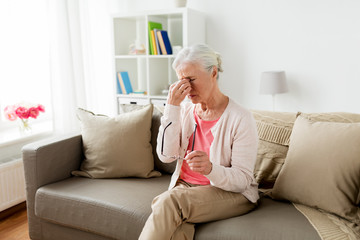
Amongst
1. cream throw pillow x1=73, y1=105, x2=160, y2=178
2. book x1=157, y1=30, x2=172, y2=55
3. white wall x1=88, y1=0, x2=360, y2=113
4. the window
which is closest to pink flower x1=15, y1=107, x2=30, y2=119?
the window

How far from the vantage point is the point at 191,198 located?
1.57m

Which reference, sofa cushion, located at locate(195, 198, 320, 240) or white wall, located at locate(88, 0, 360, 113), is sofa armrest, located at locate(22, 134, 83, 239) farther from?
white wall, located at locate(88, 0, 360, 113)

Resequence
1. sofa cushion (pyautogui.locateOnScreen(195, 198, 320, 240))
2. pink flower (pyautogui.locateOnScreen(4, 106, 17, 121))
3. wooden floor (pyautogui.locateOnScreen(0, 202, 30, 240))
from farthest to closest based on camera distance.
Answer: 1. pink flower (pyautogui.locateOnScreen(4, 106, 17, 121))
2. wooden floor (pyautogui.locateOnScreen(0, 202, 30, 240))
3. sofa cushion (pyautogui.locateOnScreen(195, 198, 320, 240))

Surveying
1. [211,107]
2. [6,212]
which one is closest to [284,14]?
[211,107]

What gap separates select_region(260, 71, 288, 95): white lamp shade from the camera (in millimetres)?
3217

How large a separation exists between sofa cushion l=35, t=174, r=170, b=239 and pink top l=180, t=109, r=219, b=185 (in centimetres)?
24

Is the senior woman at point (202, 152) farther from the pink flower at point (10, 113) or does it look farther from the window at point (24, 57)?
the window at point (24, 57)

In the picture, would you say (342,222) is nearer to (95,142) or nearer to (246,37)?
(95,142)

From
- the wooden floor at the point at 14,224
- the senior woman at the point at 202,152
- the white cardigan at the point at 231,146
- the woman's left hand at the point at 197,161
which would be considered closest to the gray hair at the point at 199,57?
the senior woman at the point at 202,152

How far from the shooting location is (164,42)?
11.3 feet

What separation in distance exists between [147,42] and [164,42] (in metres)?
0.16

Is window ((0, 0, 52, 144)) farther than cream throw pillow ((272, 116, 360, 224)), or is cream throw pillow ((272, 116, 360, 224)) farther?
window ((0, 0, 52, 144))

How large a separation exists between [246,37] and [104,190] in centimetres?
217

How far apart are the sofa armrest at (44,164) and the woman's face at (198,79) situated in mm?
946
